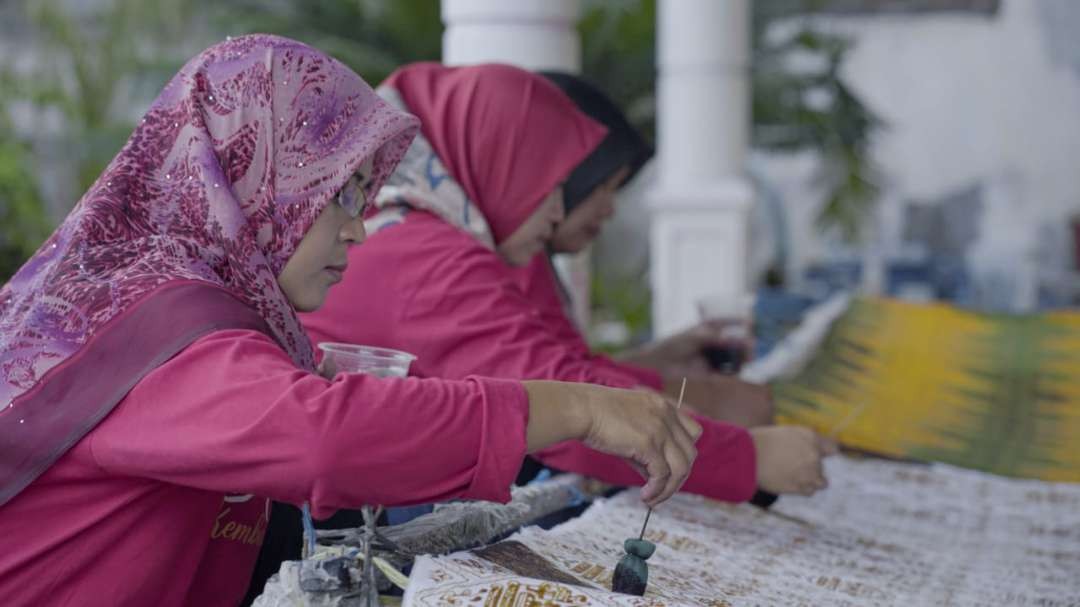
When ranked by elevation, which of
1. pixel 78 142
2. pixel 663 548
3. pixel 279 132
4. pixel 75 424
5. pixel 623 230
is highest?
pixel 279 132

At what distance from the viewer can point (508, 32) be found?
3752 millimetres

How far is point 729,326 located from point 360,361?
1.78 meters

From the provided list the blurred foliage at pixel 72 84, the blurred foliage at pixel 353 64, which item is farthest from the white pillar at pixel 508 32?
the blurred foliage at pixel 72 84

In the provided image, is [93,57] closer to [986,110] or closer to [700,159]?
[700,159]

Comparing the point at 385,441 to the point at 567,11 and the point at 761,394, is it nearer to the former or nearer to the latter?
the point at 761,394

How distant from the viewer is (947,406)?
371 cm

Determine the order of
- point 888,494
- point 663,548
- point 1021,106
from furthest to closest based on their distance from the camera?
point 1021,106, point 888,494, point 663,548

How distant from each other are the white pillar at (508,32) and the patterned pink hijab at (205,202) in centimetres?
219

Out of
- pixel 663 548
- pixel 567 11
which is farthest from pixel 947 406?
pixel 663 548

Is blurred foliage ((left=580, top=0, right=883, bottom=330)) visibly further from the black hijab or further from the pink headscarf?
the pink headscarf

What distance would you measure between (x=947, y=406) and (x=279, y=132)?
2665 millimetres

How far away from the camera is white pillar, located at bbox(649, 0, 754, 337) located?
5680 mm

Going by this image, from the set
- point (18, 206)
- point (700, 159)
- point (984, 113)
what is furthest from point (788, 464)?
point (984, 113)

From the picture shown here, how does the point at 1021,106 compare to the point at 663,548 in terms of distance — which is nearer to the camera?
the point at 663,548
